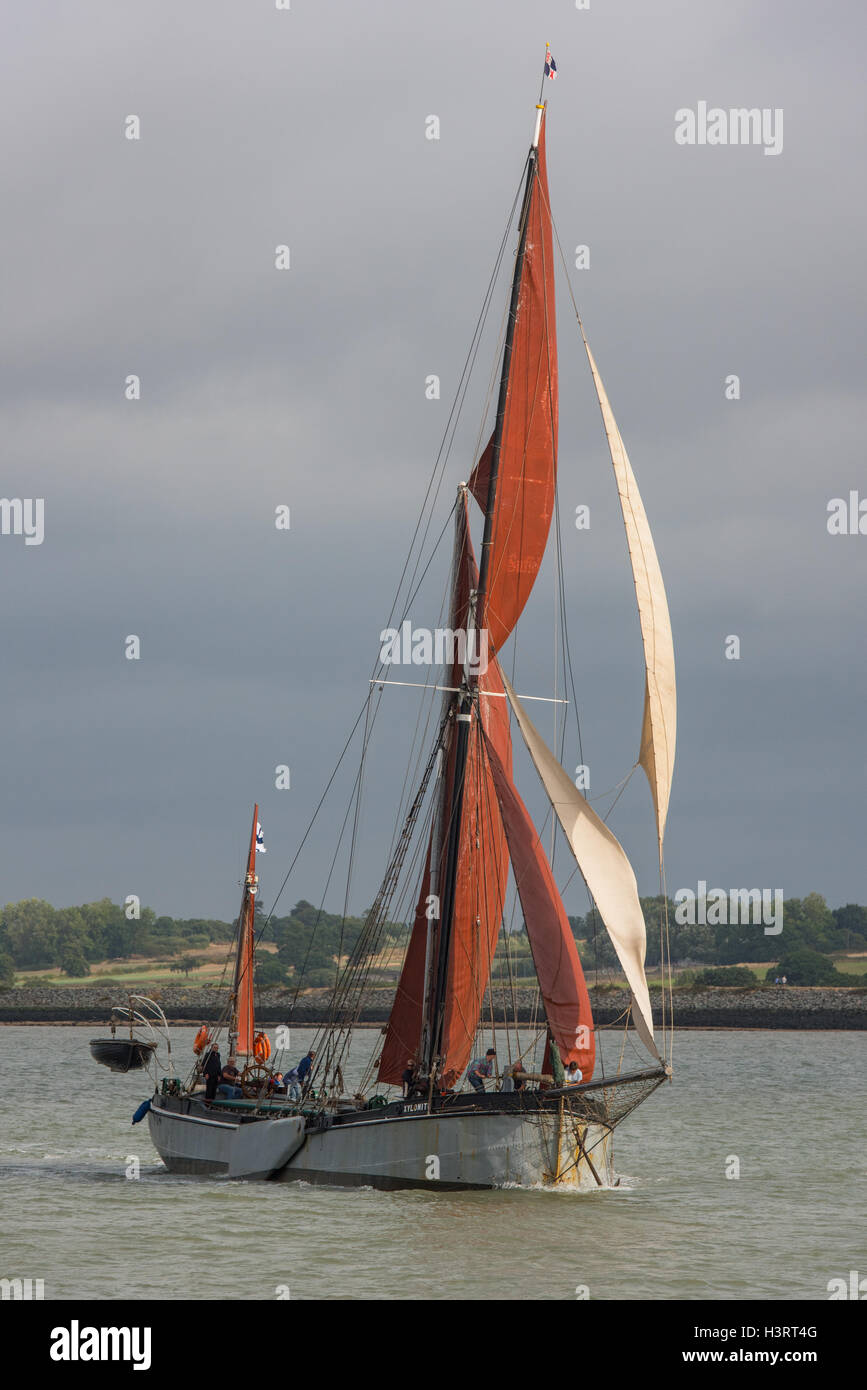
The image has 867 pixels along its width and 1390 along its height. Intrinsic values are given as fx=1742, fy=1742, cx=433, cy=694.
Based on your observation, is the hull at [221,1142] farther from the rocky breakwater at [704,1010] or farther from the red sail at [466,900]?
the rocky breakwater at [704,1010]

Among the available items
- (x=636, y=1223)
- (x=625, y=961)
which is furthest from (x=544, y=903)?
(x=636, y=1223)

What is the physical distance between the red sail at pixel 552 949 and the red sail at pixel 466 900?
10.6 feet

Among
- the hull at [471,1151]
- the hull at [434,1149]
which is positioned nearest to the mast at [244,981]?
the hull at [434,1149]

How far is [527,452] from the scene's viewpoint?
3906 centimetres

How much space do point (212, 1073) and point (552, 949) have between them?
37.1 ft

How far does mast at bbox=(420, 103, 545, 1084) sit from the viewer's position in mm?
37219

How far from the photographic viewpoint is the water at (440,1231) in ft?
87.8

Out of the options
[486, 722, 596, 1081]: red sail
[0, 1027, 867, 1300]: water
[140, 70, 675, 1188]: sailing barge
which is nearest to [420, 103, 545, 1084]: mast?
[140, 70, 675, 1188]: sailing barge

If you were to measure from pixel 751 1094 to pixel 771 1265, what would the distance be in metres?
49.6

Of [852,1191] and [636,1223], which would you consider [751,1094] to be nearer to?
[852,1191]

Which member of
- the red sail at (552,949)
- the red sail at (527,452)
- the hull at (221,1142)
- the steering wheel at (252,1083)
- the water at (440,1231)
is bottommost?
the water at (440,1231)

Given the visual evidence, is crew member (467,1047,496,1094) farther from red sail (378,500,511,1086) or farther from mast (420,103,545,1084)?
red sail (378,500,511,1086)

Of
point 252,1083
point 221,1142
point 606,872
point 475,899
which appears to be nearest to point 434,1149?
point 606,872

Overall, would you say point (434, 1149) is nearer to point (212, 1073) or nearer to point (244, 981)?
point (212, 1073)
